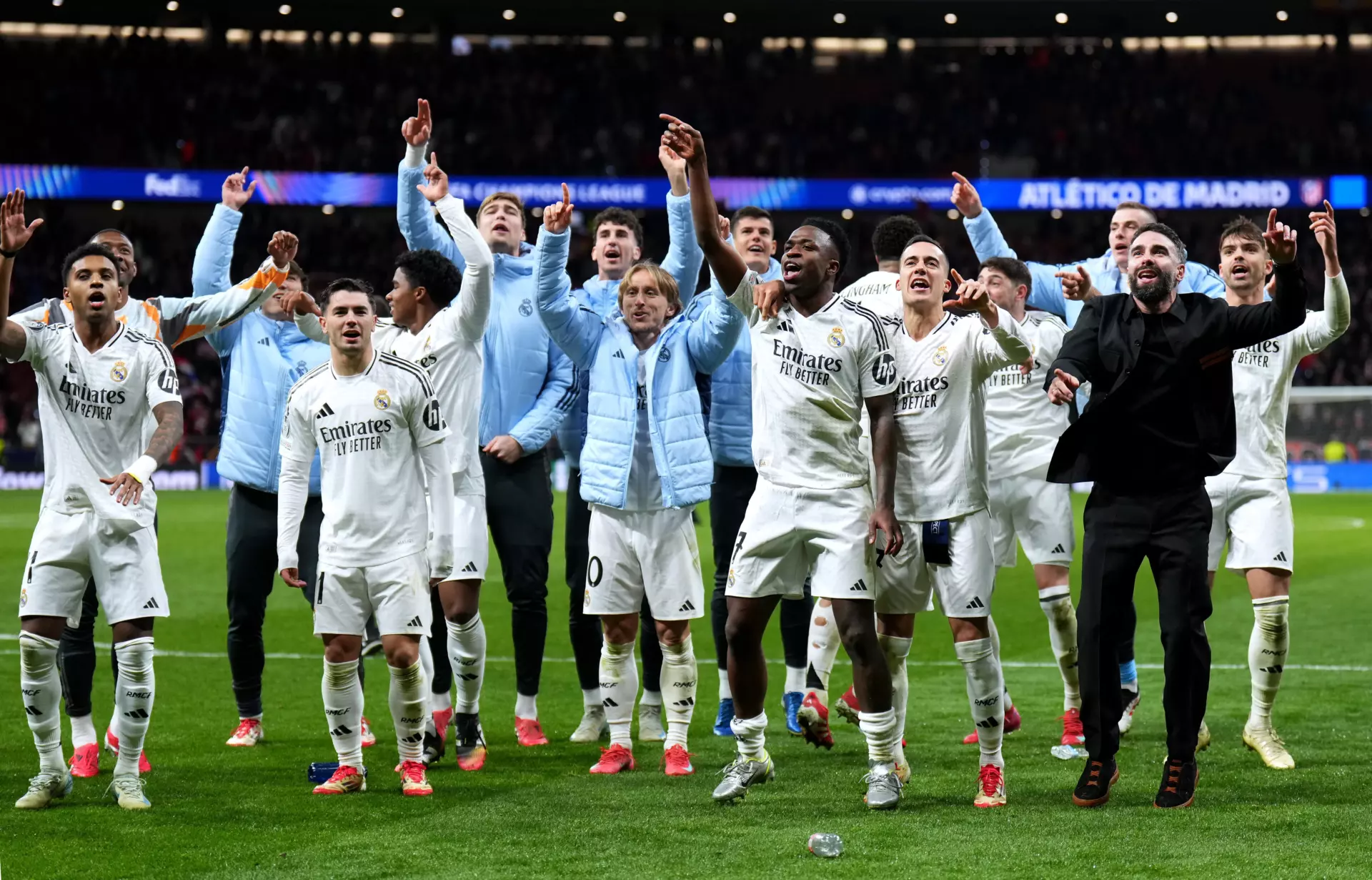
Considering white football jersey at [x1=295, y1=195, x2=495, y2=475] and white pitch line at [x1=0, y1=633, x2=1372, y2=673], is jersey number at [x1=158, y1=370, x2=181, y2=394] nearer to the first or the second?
white football jersey at [x1=295, y1=195, x2=495, y2=475]

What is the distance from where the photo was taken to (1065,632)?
304 inches

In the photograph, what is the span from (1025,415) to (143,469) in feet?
13.7

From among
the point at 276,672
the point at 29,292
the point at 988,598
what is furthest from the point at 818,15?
the point at 988,598

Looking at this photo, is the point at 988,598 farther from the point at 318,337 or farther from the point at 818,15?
the point at 818,15

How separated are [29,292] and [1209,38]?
29478 millimetres

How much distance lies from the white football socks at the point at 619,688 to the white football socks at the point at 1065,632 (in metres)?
2.08

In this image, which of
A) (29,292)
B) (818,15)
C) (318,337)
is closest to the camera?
(318,337)

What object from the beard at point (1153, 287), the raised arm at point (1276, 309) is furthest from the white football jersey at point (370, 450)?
the raised arm at point (1276, 309)

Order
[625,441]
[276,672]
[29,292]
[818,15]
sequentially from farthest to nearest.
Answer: [818,15], [29,292], [276,672], [625,441]

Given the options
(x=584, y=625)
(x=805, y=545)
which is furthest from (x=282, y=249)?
(x=805, y=545)

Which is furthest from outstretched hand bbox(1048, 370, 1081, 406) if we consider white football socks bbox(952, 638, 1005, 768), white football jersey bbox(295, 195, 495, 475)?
white football jersey bbox(295, 195, 495, 475)

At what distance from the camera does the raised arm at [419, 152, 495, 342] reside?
7137 mm

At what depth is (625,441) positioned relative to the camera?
7.16 m

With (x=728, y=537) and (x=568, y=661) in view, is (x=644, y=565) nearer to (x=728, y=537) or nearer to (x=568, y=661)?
(x=728, y=537)
